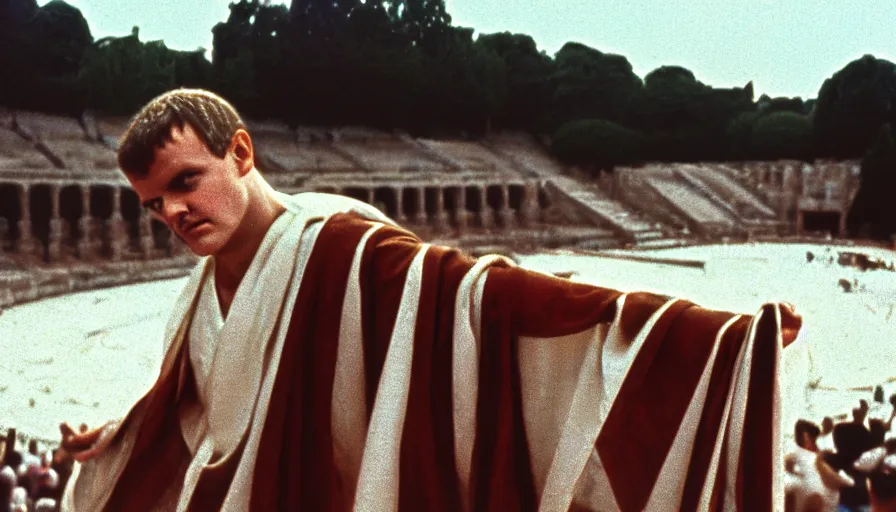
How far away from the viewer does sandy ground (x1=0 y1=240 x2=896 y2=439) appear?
33.4ft

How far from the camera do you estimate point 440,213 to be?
32.0 metres

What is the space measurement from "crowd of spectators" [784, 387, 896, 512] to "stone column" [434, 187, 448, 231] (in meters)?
25.2

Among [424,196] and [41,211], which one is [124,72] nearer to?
[41,211]

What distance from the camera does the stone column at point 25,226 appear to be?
21.7 meters

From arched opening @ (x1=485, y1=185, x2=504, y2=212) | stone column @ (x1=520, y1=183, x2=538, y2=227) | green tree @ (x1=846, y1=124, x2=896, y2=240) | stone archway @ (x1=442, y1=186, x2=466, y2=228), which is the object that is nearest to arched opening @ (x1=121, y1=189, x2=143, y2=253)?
stone archway @ (x1=442, y1=186, x2=466, y2=228)

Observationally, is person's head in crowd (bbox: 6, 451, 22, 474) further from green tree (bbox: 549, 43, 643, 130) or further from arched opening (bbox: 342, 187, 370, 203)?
green tree (bbox: 549, 43, 643, 130)

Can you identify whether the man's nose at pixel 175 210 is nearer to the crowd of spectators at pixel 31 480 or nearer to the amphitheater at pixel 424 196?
the crowd of spectators at pixel 31 480

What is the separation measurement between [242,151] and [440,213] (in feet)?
94.3

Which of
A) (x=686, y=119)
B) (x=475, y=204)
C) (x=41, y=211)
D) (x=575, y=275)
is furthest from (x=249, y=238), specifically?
(x=686, y=119)

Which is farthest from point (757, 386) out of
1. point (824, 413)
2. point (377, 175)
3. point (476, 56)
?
point (476, 56)

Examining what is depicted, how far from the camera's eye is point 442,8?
130 ft

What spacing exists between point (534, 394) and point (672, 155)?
38687mm

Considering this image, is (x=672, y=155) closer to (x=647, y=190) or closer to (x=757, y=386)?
(x=647, y=190)

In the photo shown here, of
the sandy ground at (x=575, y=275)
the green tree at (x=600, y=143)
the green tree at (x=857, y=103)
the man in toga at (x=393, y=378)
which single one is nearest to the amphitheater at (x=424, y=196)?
the green tree at (x=600, y=143)
